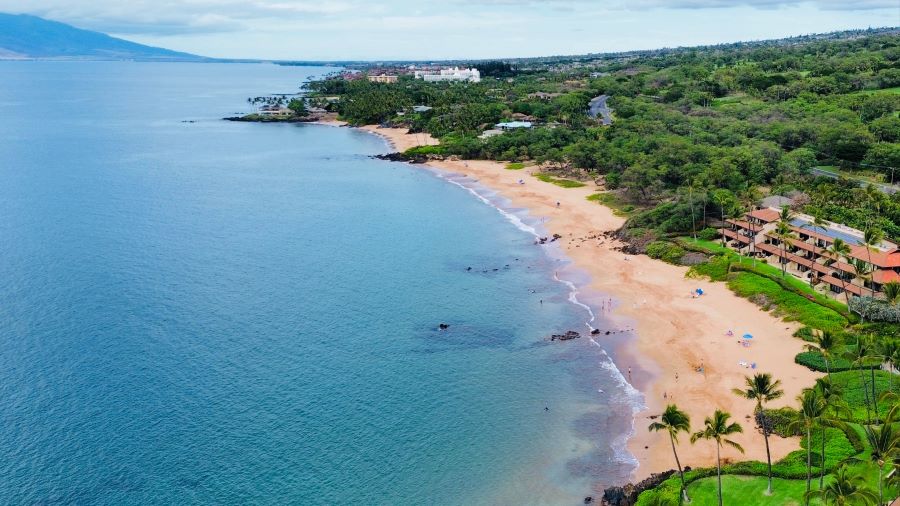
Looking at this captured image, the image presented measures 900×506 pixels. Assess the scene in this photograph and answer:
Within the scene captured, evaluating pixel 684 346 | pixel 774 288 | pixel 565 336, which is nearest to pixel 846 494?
pixel 684 346

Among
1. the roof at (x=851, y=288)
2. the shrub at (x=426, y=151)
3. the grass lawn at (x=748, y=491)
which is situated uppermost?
the shrub at (x=426, y=151)

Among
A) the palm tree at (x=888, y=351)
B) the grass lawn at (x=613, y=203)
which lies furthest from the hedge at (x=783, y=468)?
the grass lawn at (x=613, y=203)

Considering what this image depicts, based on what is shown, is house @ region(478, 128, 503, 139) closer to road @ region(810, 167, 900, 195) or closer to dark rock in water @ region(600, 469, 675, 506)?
road @ region(810, 167, 900, 195)

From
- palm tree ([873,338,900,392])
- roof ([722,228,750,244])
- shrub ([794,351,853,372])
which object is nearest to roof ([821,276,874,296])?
shrub ([794,351,853,372])

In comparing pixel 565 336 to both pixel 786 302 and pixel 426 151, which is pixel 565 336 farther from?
pixel 426 151

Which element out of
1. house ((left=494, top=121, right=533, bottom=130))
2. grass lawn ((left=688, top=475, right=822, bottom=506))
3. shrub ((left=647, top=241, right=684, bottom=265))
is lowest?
grass lawn ((left=688, top=475, right=822, bottom=506))

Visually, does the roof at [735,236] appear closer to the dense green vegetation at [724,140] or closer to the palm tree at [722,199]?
the palm tree at [722,199]
